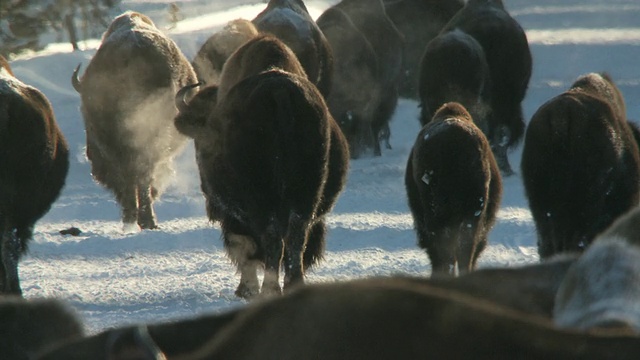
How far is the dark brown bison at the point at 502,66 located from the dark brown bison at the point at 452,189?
9.04 metres

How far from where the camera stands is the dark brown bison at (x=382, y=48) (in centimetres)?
2275

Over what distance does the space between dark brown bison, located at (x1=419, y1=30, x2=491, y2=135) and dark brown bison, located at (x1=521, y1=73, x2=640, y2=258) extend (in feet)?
25.5

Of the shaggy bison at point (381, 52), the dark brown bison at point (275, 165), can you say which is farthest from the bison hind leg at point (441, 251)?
the shaggy bison at point (381, 52)

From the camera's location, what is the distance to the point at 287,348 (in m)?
2.18

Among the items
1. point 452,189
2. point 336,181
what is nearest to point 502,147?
point 336,181

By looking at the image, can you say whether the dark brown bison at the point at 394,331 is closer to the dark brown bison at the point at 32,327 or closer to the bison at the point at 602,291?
the bison at the point at 602,291

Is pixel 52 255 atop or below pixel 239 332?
below

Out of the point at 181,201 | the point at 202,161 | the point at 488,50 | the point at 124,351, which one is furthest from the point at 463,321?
the point at 488,50

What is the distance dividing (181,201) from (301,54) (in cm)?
309

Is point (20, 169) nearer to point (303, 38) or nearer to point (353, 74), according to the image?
point (303, 38)

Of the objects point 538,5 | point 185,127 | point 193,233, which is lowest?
point 538,5

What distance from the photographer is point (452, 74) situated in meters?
16.7

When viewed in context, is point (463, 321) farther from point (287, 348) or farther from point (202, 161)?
point (202, 161)

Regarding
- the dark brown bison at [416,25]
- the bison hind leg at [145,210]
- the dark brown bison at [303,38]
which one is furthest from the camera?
the dark brown bison at [416,25]
